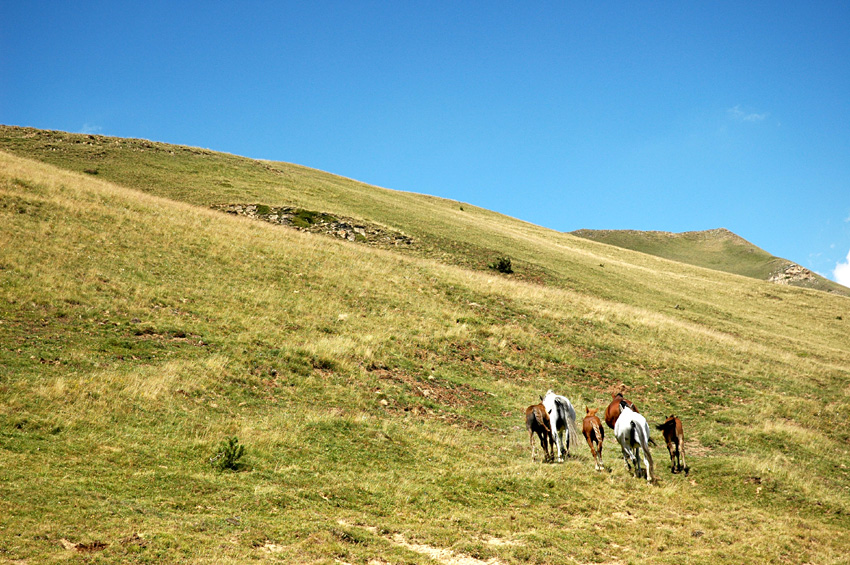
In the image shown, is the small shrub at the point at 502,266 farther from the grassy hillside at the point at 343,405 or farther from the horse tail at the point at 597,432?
the horse tail at the point at 597,432

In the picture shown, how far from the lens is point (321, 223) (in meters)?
47.8

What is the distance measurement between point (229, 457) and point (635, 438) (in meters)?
10.4

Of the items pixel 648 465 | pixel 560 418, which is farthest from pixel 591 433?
pixel 648 465

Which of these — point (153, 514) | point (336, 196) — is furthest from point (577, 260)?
point (153, 514)

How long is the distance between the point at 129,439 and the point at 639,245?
169435 millimetres

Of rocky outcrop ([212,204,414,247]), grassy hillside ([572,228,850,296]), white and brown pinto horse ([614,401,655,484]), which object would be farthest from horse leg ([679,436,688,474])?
grassy hillside ([572,228,850,296])

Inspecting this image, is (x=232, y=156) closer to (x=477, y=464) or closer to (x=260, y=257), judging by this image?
(x=260, y=257)

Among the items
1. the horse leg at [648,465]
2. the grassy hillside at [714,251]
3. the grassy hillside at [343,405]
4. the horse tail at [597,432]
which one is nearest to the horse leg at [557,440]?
the grassy hillside at [343,405]

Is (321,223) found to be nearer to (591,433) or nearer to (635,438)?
(591,433)

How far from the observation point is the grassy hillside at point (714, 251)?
129 metres

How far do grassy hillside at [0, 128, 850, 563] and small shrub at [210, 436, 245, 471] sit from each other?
0.27m

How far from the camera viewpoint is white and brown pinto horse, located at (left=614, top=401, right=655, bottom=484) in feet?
46.7

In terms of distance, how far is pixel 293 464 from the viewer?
1305 cm

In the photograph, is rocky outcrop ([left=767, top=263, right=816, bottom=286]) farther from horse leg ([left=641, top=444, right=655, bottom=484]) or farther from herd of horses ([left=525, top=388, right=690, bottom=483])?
horse leg ([left=641, top=444, right=655, bottom=484])
